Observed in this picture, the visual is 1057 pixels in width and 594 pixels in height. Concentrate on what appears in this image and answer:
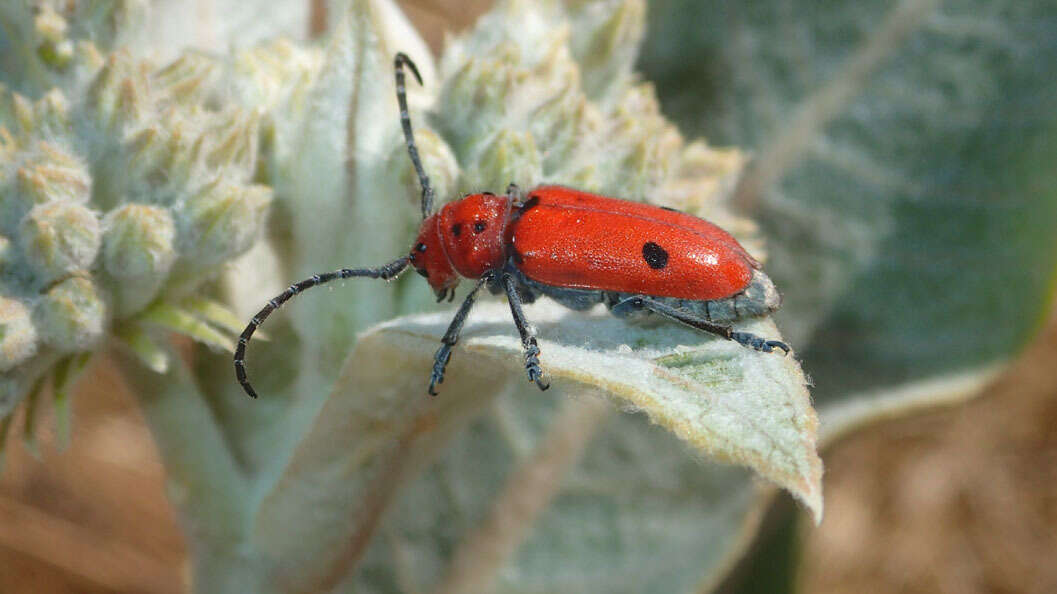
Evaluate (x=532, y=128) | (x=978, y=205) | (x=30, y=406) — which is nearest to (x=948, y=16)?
(x=978, y=205)

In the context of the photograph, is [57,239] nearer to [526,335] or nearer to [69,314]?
[69,314]

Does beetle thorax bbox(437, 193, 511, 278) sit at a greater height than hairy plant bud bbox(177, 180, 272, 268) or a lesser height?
lesser

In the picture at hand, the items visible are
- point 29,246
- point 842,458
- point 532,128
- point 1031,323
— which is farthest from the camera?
point 842,458

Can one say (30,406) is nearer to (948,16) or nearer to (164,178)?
(164,178)

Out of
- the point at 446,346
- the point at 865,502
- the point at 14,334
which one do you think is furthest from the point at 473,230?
the point at 865,502

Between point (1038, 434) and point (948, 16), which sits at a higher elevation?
point (948, 16)

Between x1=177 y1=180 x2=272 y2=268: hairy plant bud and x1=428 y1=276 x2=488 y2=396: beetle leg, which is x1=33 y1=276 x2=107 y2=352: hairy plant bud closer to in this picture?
x1=177 y1=180 x2=272 y2=268: hairy plant bud

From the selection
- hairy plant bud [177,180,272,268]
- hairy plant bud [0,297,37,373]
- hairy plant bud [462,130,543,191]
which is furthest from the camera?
hairy plant bud [462,130,543,191]

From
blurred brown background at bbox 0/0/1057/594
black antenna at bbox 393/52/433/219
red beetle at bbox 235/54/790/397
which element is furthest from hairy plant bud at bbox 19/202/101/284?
blurred brown background at bbox 0/0/1057/594
